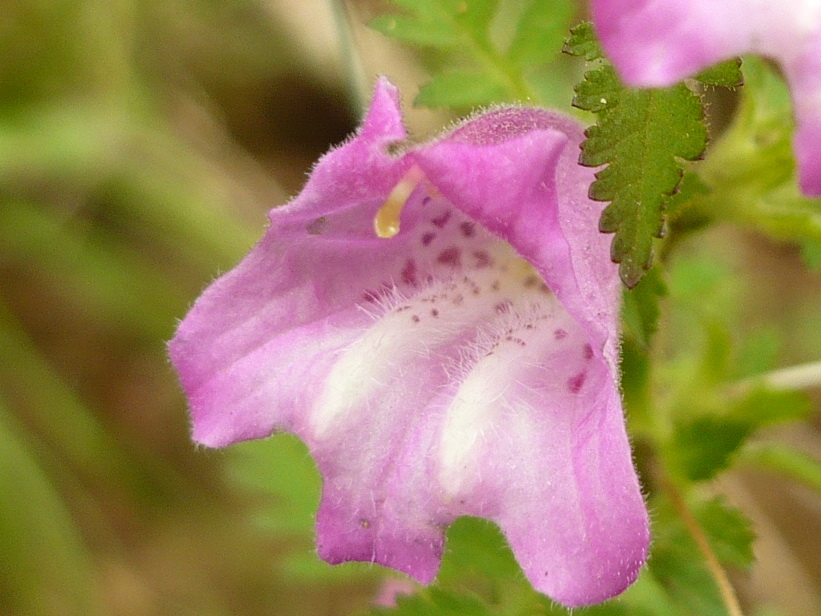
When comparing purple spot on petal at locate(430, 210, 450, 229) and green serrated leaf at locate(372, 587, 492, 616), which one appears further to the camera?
green serrated leaf at locate(372, 587, 492, 616)

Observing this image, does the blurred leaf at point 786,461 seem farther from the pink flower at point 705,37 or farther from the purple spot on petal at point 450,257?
the pink flower at point 705,37

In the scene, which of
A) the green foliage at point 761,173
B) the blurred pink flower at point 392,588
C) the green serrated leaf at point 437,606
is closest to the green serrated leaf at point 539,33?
the green foliage at point 761,173

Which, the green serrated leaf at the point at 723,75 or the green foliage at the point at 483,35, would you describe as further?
the green foliage at the point at 483,35

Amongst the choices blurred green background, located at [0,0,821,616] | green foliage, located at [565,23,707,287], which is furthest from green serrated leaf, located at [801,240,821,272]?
blurred green background, located at [0,0,821,616]

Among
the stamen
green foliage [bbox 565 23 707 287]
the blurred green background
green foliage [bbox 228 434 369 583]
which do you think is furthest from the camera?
the blurred green background

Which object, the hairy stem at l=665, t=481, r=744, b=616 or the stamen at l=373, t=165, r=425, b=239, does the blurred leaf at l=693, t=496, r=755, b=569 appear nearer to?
the hairy stem at l=665, t=481, r=744, b=616

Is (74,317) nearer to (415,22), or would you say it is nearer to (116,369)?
(116,369)
